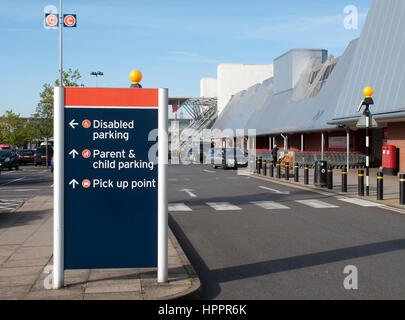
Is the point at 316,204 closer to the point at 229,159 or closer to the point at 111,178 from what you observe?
the point at 111,178

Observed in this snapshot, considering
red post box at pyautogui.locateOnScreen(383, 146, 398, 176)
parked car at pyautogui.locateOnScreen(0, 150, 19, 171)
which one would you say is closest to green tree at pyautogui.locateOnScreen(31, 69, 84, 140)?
parked car at pyautogui.locateOnScreen(0, 150, 19, 171)

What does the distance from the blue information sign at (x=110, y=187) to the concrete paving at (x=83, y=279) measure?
0.28 m

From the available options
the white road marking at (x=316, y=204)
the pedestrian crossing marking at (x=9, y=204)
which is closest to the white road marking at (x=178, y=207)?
the white road marking at (x=316, y=204)

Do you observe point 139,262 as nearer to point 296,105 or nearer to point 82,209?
point 82,209

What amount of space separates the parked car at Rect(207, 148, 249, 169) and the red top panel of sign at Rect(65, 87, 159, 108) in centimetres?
2927

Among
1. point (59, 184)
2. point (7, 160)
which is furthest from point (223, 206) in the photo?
point (7, 160)

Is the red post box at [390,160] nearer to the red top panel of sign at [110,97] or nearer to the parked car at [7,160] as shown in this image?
the red top panel of sign at [110,97]

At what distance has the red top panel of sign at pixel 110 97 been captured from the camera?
5.98 metres

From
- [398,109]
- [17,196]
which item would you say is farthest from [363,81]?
[17,196]

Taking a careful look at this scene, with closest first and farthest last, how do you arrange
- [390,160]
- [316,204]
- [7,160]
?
[316,204]
[390,160]
[7,160]

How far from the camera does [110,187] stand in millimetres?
6078

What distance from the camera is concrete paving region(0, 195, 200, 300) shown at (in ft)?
18.3

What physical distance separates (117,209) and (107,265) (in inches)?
27.0

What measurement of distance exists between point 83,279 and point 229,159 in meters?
29.3
